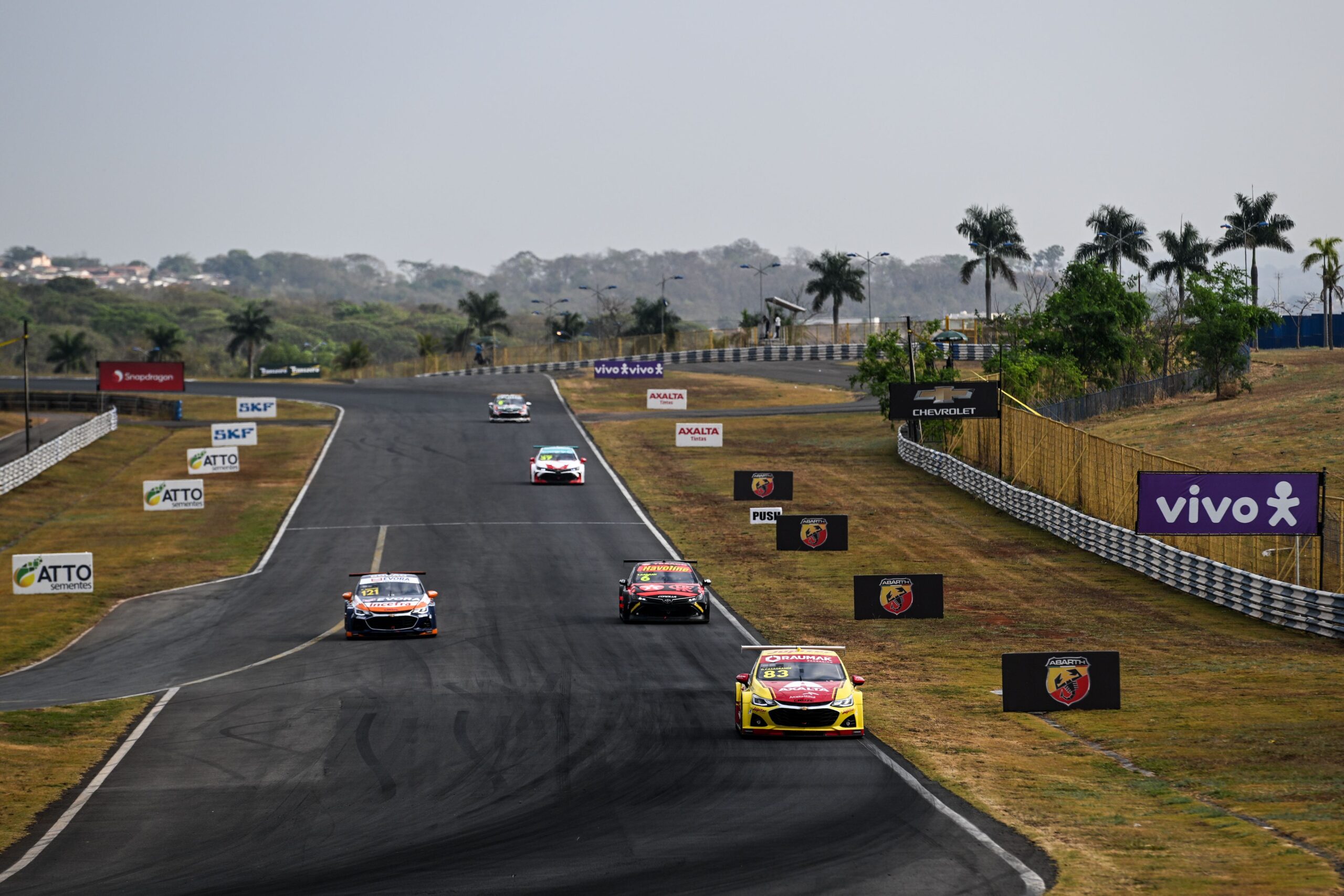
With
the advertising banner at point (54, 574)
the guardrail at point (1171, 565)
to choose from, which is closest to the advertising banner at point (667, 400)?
the guardrail at point (1171, 565)

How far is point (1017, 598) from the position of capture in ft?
129

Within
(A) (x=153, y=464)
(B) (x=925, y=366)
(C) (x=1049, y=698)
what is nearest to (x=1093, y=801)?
(C) (x=1049, y=698)

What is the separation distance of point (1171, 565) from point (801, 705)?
68.4ft

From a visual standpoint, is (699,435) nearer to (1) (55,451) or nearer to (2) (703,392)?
(1) (55,451)

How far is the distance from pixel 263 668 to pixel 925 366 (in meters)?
45.5

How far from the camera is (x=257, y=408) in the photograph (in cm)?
9150

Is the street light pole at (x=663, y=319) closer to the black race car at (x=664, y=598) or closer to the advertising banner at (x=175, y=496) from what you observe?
the advertising banner at (x=175, y=496)

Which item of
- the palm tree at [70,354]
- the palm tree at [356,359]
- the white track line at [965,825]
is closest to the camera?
the white track line at [965,825]

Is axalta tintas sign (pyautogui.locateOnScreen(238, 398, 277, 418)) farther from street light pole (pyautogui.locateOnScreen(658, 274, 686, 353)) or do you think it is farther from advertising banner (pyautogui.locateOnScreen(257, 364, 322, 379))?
advertising banner (pyautogui.locateOnScreen(257, 364, 322, 379))

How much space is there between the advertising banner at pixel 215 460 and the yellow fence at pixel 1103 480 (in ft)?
102

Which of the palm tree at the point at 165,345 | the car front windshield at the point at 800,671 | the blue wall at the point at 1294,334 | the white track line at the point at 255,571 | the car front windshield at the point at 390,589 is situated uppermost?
the palm tree at the point at 165,345

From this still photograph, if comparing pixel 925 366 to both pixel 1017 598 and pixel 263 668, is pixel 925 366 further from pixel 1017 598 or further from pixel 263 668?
pixel 263 668

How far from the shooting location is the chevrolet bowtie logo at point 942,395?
55625 mm

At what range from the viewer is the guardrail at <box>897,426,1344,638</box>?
32.3m
